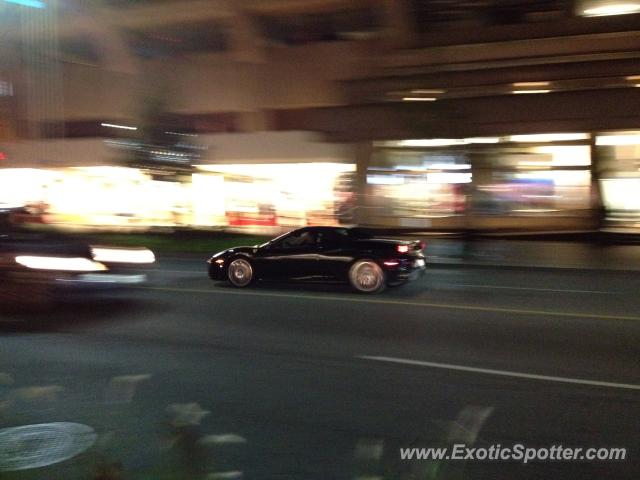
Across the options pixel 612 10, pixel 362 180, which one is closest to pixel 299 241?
pixel 362 180

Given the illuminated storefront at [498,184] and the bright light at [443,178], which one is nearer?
the bright light at [443,178]

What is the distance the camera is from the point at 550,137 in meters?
24.6

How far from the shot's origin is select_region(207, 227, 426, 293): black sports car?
1217 cm

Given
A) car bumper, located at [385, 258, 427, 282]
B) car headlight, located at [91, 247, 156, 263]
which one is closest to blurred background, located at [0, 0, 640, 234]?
car bumper, located at [385, 258, 427, 282]

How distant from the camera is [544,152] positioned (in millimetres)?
24828

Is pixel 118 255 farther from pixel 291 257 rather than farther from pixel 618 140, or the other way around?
pixel 618 140

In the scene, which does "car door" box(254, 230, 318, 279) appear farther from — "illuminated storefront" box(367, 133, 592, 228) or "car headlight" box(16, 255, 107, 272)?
"illuminated storefront" box(367, 133, 592, 228)

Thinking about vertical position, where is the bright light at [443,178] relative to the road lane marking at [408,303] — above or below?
above

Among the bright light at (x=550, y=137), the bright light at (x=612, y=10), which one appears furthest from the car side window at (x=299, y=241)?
the bright light at (x=612, y=10)

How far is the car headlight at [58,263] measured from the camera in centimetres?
970

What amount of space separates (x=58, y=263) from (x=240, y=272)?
405cm

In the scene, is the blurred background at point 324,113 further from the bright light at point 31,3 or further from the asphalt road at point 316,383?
the asphalt road at point 316,383

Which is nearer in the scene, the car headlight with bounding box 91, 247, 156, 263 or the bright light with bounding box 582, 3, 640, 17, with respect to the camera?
the car headlight with bounding box 91, 247, 156, 263

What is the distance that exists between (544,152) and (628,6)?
5497 mm
